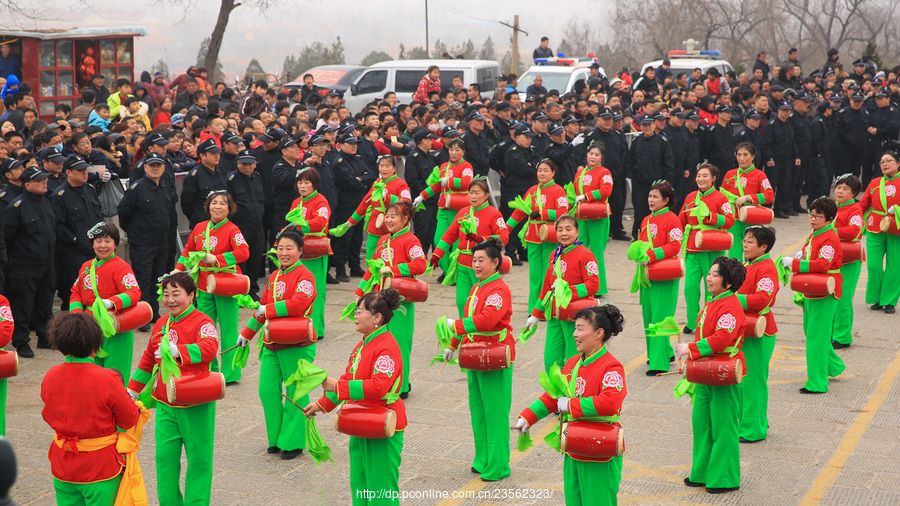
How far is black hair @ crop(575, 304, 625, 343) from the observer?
575 cm

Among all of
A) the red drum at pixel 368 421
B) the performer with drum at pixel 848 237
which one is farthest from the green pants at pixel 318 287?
the performer with drum at pixel 848 237

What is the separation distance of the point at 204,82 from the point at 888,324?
13974 millimetres

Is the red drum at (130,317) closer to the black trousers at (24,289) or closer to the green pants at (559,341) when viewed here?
the black trousers at (24,289)

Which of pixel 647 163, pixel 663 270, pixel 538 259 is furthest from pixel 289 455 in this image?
pixel 647 163

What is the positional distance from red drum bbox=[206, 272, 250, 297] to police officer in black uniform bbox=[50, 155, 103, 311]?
2.29 metres

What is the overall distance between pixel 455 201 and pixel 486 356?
5539 mm

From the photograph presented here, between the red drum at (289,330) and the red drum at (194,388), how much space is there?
107 cm

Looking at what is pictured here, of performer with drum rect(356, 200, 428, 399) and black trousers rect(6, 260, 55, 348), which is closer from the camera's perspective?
performer with drum rect(356, 200, 428, 399)

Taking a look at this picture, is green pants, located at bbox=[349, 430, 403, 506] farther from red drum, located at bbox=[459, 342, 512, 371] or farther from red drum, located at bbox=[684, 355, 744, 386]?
red drum, located at bbox=[684, 355, 744, 386]

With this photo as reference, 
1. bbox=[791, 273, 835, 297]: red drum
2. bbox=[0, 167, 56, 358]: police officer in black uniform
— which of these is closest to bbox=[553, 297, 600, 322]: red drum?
bbox=[791, 273, 835, 297]: red drum

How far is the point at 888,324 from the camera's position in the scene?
1162cm

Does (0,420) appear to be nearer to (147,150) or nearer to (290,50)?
(147,150)

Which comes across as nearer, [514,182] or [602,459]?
[602,459]

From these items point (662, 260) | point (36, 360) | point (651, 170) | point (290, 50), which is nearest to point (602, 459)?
point (662, 260)
